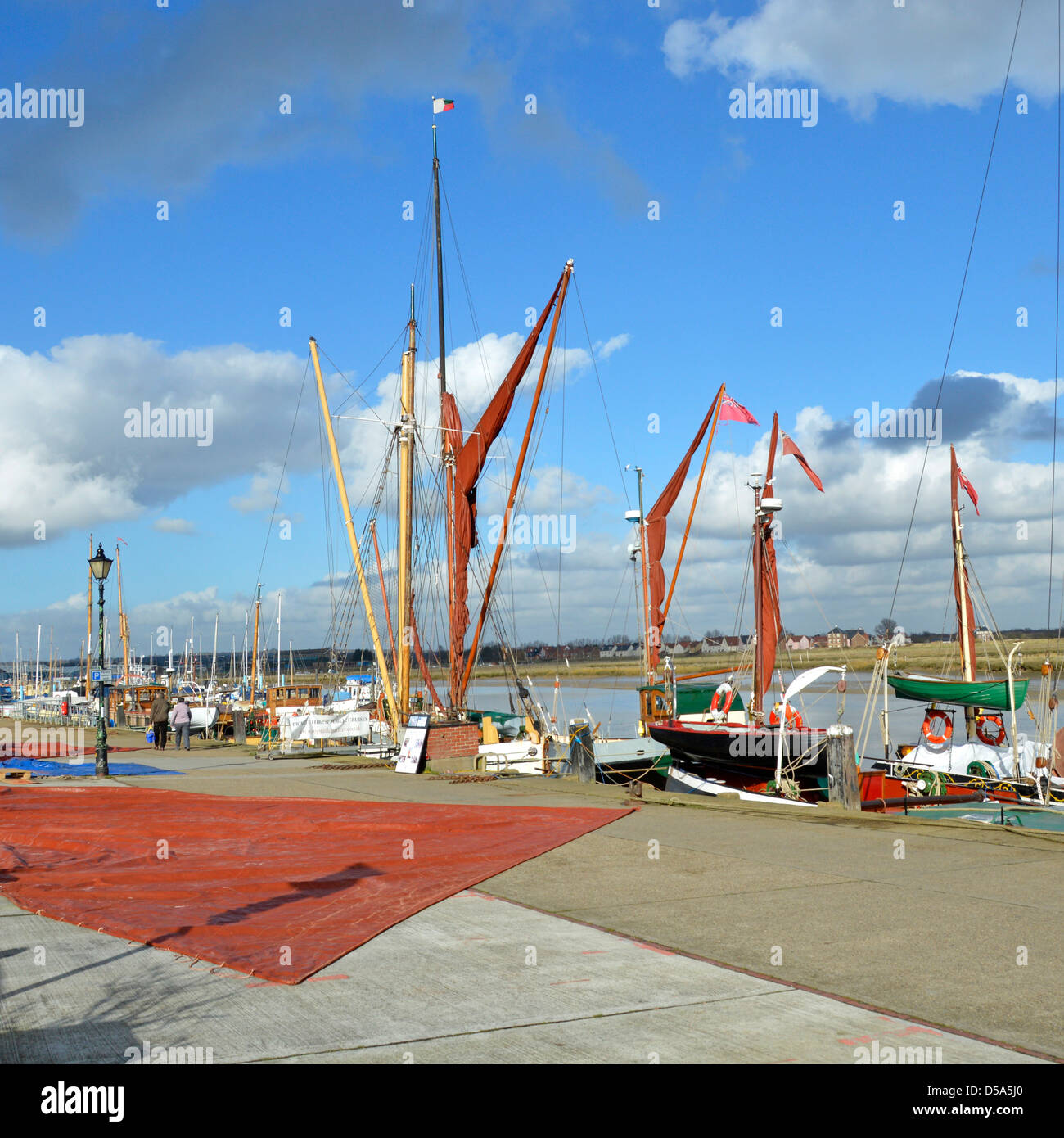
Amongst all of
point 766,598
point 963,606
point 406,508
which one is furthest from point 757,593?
point 406,508

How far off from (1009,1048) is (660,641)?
36.8m

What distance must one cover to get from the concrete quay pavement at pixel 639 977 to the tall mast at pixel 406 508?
49.7 feet

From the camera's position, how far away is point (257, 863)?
11.4 meters

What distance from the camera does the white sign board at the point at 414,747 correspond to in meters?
23.2

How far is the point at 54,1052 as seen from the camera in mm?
5504

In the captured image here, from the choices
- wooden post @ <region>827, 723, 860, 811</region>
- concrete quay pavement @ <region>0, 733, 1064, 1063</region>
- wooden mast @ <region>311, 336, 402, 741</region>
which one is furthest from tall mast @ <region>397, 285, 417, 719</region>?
concrete quay pavement @ <region>0, 733, 1064, 1063</region>

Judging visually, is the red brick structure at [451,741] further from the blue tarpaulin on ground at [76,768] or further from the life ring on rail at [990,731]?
the life ring on rail at [990,731]

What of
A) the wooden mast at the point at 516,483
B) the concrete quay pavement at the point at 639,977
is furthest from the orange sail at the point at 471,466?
the concrete quay pavement at the point at 639,977

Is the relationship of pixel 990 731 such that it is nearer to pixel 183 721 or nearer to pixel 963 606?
pixel 963 606

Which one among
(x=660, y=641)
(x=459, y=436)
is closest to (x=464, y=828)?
(x=459, y=436)

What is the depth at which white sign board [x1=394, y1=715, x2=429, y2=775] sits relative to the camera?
23.2 meters

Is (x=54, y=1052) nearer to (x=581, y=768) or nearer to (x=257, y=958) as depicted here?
(x=257, y=958)

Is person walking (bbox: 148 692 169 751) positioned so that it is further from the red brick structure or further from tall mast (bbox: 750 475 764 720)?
tall mast (bbox: 750 475 764 720)

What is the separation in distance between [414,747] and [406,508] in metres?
6.28
